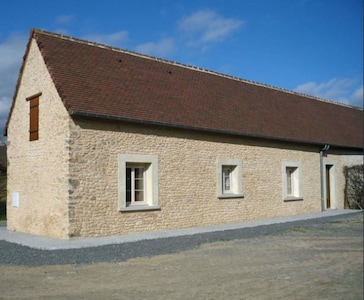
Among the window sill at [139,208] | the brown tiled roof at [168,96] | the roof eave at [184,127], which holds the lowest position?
the window sill at [139,208]

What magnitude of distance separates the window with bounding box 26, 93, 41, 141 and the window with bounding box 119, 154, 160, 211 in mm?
2964

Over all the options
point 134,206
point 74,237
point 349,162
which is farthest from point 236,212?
point 349,162

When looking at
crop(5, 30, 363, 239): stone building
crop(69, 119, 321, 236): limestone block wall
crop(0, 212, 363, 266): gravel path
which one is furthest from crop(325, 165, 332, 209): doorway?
crop(0, 212, 363, 266): gravel path

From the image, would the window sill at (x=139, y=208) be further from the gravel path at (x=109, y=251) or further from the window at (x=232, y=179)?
the window at (x=232, y=179)

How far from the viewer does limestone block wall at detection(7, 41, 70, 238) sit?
1201 centimetres

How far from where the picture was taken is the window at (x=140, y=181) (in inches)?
514

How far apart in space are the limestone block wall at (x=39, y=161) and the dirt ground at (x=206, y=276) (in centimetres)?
395

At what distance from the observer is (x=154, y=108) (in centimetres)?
1405

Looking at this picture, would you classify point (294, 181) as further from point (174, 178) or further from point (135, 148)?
point (135, 148)

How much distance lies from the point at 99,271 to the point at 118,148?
18.4 ft

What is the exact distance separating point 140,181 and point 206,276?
717 cm

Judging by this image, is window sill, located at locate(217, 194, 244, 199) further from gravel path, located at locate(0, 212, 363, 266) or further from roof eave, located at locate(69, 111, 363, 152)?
gravel path, located at locate(0, 212, 363, 266)

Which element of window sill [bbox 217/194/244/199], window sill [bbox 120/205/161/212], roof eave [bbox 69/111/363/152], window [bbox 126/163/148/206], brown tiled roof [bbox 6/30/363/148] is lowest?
window sill [bbox 120/205/161/212]

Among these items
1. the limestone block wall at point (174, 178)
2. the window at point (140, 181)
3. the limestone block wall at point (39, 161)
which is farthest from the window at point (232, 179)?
the limestone block wall at point (39, 161)
